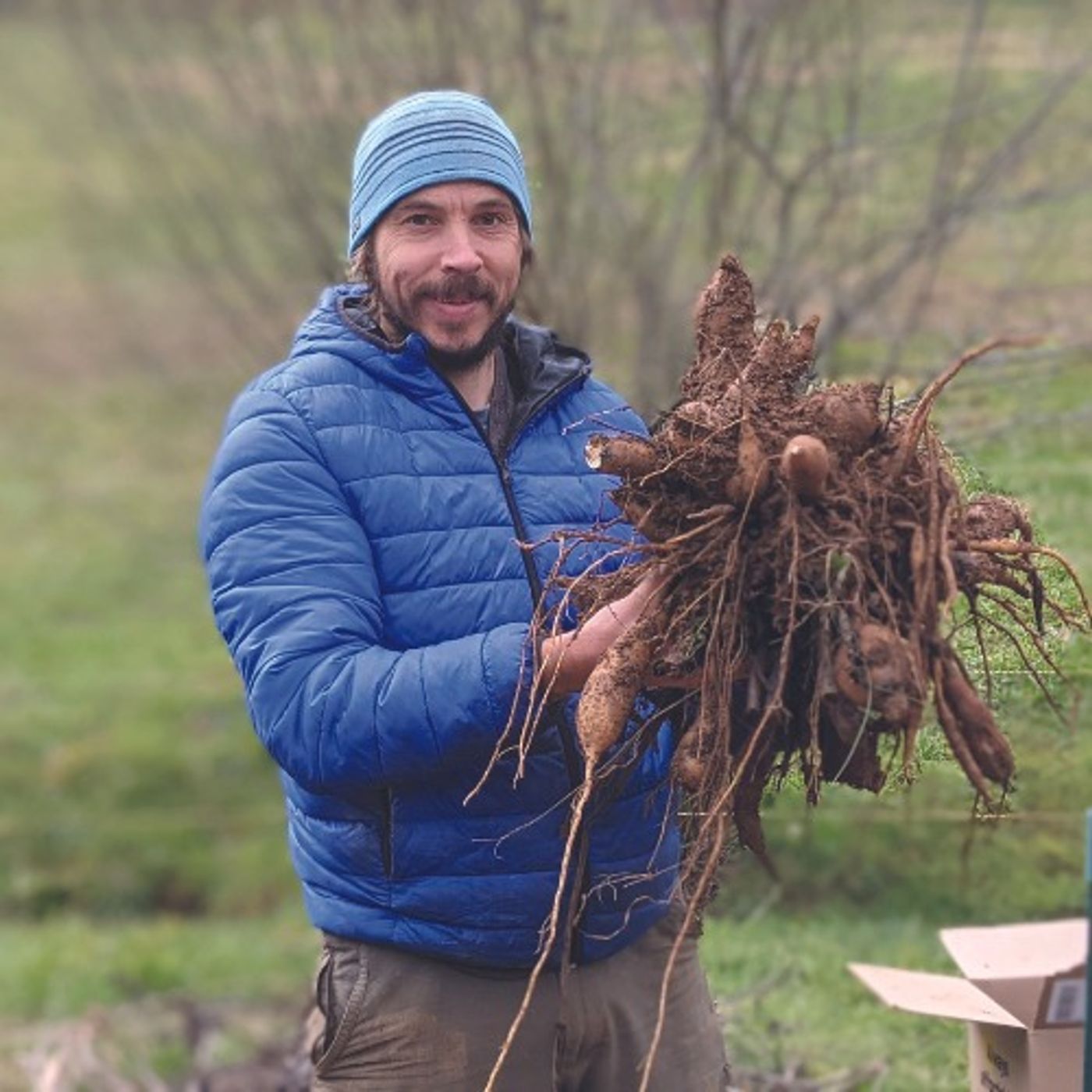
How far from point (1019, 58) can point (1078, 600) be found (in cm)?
408

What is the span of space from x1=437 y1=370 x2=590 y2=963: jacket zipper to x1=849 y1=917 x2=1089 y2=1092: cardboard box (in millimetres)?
600

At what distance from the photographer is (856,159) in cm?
721

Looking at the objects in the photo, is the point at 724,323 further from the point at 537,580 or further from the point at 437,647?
the point at 437,647

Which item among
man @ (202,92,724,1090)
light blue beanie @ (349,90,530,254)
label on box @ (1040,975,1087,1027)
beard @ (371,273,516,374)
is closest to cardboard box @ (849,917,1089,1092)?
label on box @ (1040,975,1087,1027)

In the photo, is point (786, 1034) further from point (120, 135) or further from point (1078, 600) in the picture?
point (120, 135)

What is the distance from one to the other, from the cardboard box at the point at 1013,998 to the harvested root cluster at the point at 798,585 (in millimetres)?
523

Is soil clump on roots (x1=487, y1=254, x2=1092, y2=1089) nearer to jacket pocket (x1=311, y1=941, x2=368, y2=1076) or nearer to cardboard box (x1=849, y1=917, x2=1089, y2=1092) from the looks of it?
jacket pocket (x1=311, y1=941, x2=368, y2=1076)

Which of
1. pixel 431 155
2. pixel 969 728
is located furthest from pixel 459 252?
pixel 969 728

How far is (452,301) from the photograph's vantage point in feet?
10.5

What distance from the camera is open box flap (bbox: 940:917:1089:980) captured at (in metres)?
3.48

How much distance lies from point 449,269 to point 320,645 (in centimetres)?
61

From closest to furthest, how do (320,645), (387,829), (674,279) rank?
1. (320,645)
2. (387,829)
3. (674,279)

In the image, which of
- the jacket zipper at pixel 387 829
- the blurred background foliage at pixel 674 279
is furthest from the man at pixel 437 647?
the blurred background foliage at pixel 674 279

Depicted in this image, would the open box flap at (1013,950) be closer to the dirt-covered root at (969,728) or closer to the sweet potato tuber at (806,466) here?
the dirt-covered root at (969,728)
